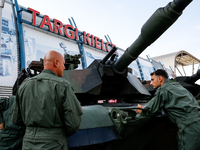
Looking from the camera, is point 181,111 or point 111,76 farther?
point 111,76

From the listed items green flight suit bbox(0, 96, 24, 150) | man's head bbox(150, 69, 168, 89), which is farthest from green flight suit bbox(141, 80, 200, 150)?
green flight suit bbox(0, 96, 24, 150)

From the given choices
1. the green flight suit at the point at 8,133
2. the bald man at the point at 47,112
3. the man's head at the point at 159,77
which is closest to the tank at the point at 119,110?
the man's head at the point at 159,77

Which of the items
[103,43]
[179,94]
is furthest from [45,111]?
[103,43]

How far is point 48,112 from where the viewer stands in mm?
1749

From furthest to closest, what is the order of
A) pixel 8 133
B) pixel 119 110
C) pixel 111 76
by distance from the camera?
pixel 111 76 < pixel 8 133 < pixel 119 110

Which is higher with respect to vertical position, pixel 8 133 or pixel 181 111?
pixel 181 111

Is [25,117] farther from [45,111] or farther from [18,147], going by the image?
[18,147]

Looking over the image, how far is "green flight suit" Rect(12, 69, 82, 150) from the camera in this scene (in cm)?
171

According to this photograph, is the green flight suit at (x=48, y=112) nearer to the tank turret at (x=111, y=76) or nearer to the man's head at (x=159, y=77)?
the tank turret at (x=111, y=76)

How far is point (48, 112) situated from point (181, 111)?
1.98 metres

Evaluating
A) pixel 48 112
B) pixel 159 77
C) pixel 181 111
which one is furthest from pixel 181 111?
pixel 48 112

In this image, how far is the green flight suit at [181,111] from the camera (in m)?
2.58

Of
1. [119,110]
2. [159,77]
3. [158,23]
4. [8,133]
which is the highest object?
[158,23]

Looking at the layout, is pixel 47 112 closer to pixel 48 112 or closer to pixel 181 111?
pixel 48 112
